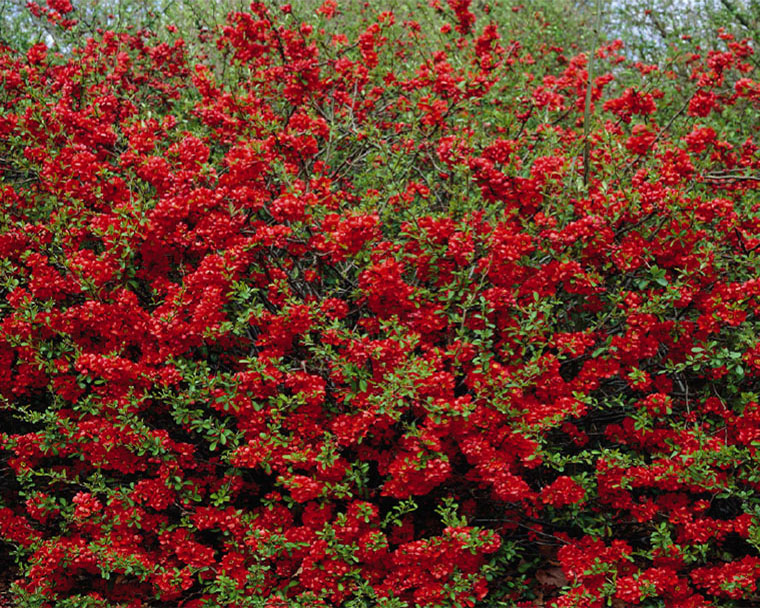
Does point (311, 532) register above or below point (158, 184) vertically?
below

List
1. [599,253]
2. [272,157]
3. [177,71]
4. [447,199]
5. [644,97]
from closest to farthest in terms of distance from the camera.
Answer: [599,253] < [272,157] < [644,97] < [447,199] < [177,71]

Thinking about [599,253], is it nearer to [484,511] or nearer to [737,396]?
[737,396]

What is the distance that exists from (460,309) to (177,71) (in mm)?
3029

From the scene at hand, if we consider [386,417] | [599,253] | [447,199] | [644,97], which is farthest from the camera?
[447,199]

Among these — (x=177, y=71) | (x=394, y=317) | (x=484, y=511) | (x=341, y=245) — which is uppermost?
(x=177, y=71)

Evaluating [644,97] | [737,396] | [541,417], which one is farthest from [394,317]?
[644,97]

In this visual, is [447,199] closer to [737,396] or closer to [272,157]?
[272,157]

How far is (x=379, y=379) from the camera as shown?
10.4ft

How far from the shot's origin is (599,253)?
335 centimetres

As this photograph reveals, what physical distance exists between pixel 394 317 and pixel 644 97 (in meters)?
1.83

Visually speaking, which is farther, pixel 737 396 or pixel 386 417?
pixel 737 396

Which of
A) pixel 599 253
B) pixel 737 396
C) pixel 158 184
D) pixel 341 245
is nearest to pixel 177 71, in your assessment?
pixel 158 184

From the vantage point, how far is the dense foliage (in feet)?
10.1

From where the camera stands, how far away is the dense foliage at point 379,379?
3088mm
